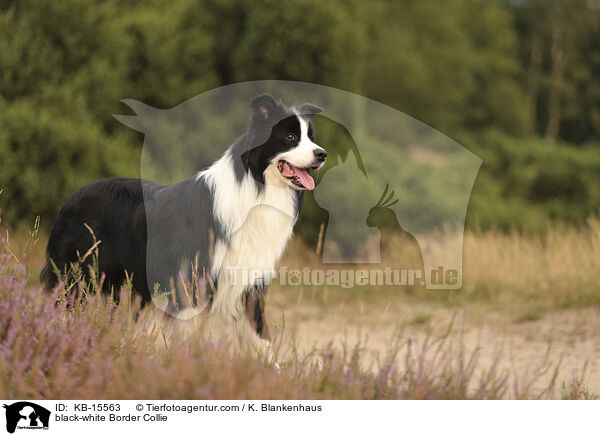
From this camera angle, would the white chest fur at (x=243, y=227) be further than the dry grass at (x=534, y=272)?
No

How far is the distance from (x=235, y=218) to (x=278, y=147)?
1.85 ft

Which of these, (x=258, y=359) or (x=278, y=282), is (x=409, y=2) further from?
(x=258, y=359)

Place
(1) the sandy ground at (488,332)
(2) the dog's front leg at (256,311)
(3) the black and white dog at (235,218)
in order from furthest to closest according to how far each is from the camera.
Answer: (1) the sandy ground at (488,332)
(2) the dog's front leg at (256,311)
(3) the black and white dog at (235,218)

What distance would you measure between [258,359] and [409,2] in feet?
76.9
